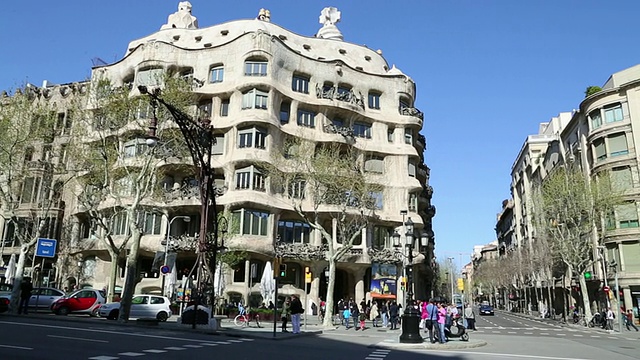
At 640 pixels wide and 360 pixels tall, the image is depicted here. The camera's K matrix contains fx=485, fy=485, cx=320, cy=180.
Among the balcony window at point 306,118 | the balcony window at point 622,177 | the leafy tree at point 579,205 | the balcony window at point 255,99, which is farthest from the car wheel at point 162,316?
the balcony window at point 622,177

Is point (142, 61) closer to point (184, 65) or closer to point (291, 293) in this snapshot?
point (184, 65)

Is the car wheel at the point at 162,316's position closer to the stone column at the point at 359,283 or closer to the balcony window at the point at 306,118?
the stone column at the point at 359,283

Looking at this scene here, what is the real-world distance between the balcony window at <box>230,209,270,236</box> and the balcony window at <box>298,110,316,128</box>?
374 inches

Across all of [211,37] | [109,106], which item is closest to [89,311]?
[109,106]

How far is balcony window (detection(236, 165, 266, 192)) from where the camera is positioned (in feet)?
126

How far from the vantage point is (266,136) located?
132 ft

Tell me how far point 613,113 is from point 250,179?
33.4 meters

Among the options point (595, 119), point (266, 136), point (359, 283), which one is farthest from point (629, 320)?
point (266, 136)

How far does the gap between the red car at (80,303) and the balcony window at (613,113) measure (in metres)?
44.2

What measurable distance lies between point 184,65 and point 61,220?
743 inches

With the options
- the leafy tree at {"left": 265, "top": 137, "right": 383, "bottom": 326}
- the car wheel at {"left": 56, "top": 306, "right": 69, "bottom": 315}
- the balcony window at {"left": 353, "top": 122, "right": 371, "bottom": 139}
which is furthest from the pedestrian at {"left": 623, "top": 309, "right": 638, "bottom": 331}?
the car wheel at {"left": 56, "top": 306, "right": 69, "bottom": 315}

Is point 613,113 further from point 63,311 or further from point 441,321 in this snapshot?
point 63,311

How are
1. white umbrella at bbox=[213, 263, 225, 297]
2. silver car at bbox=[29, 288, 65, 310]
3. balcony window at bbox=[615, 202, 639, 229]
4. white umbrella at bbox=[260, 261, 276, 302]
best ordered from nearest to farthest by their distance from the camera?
1. silver car at bbox=[29, 288, 65, 310]
2. white umbrella at bbox=[260, 261, 276, 302]
3. white umbrella at bbox=[213, 263, 225, 297]
4. balcony window at bbox=[615, 202, 639, 229]

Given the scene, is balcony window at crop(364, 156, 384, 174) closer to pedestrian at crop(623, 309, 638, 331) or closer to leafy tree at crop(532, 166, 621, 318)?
leafy tree at crop(532, 166, 621, 318)
